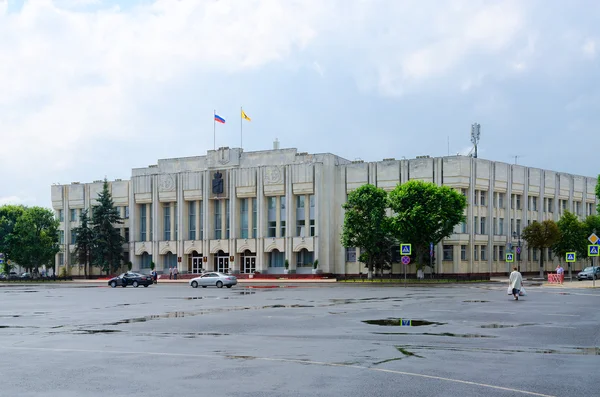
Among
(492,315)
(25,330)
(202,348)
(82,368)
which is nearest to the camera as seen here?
(82,368)

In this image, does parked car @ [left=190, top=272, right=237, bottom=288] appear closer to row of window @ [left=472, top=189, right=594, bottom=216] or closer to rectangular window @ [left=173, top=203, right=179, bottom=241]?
row of window @ [left=472, top=189, right=594, bottom=216]

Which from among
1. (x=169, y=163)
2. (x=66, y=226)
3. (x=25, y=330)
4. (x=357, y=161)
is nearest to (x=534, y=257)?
(x=357, y=161)

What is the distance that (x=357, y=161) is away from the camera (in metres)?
82.2

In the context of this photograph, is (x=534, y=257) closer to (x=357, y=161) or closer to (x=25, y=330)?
(x=357, y=161)

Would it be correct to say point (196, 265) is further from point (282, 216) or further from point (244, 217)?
point (282, 216)

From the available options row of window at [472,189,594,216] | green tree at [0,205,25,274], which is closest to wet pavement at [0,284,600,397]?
row of window at [472,189,594,216]

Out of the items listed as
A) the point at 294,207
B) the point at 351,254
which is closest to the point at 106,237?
the point at 294,207

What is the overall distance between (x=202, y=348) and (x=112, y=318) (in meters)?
10.1

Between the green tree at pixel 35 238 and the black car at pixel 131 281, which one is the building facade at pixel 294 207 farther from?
the black car at pixel 131 281

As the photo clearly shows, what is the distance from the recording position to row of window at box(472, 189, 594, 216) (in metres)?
77.5

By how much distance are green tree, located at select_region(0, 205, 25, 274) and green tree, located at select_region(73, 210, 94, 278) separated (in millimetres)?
8602

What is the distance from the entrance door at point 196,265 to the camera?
8781cm

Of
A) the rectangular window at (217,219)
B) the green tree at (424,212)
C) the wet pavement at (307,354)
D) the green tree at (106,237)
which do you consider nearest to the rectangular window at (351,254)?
the green tree at (424,212)

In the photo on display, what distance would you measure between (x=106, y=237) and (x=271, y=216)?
900 inches
